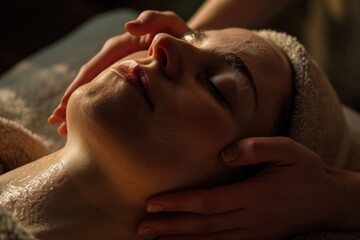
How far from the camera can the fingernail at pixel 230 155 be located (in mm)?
857

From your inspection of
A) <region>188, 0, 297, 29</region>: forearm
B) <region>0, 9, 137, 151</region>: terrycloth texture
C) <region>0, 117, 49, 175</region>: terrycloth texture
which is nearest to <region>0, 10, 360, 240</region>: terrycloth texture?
<region>0, 9, 137, 151</region>: terrycloth texture

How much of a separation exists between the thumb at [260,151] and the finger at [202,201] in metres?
0.05

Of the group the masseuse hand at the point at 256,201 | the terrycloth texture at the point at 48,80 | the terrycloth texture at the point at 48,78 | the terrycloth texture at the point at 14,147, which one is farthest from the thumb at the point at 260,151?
the terrycloth texture at the point at 48,78

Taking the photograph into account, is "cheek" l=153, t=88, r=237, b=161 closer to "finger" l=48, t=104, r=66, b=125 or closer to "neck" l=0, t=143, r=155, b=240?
"neck" l=0, t=143, r=155, b=240

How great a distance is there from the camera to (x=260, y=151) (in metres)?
0.86

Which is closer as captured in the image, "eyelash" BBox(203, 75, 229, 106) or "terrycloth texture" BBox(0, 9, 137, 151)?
"eyelash" BBox(203, 75, 229, 106)

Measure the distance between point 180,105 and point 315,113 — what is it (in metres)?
0.34

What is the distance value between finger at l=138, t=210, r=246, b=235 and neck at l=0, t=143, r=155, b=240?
34 millimetres

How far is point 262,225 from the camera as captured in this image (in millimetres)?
906

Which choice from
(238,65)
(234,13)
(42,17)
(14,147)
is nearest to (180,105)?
(238,65)

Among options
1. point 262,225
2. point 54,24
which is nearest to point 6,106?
point 262,225

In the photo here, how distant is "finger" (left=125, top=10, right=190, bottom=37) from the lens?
107 centimetres

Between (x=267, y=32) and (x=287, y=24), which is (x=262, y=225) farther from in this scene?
(x=287, y=24)

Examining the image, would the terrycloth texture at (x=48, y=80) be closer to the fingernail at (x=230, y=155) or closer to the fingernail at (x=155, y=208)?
the fingernail at (x=230, y=155)
